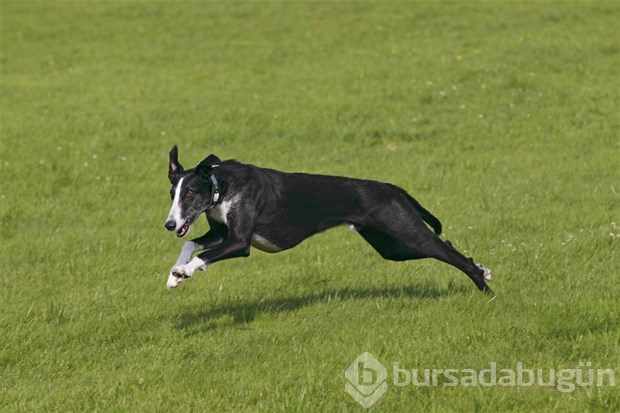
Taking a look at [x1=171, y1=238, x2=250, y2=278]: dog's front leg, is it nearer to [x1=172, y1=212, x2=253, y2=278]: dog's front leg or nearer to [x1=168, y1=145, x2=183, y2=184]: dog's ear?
[x1=172, y1=212, x2=253, y2=278]: dog's front leg

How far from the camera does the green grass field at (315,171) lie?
7613 mm

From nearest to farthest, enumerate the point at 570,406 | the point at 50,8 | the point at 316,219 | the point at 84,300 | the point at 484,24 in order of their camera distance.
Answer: the point at 570,406 → the point at 316,219 → the point at 84,300 → the point at 484,24 → the point at 50,8

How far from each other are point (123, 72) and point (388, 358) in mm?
18858

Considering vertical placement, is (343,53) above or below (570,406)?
below

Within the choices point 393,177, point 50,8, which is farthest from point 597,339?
point 50,8

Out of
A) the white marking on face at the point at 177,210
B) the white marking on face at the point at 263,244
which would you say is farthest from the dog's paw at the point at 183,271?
the white marking on face at the point at 263,244

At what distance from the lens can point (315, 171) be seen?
1684 cm

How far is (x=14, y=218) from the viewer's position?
572 inches

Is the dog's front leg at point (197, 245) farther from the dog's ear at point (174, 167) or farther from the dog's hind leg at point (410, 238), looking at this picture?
the dog's hind leg at point (410, 238)

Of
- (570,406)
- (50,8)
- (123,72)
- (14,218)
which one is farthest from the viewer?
(50,8)

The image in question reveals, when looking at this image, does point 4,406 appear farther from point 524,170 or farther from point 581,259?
point 524,170

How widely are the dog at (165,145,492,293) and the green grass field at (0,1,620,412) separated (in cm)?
57

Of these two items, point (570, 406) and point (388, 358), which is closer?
point (570, 406)

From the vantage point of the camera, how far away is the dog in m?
8.70
